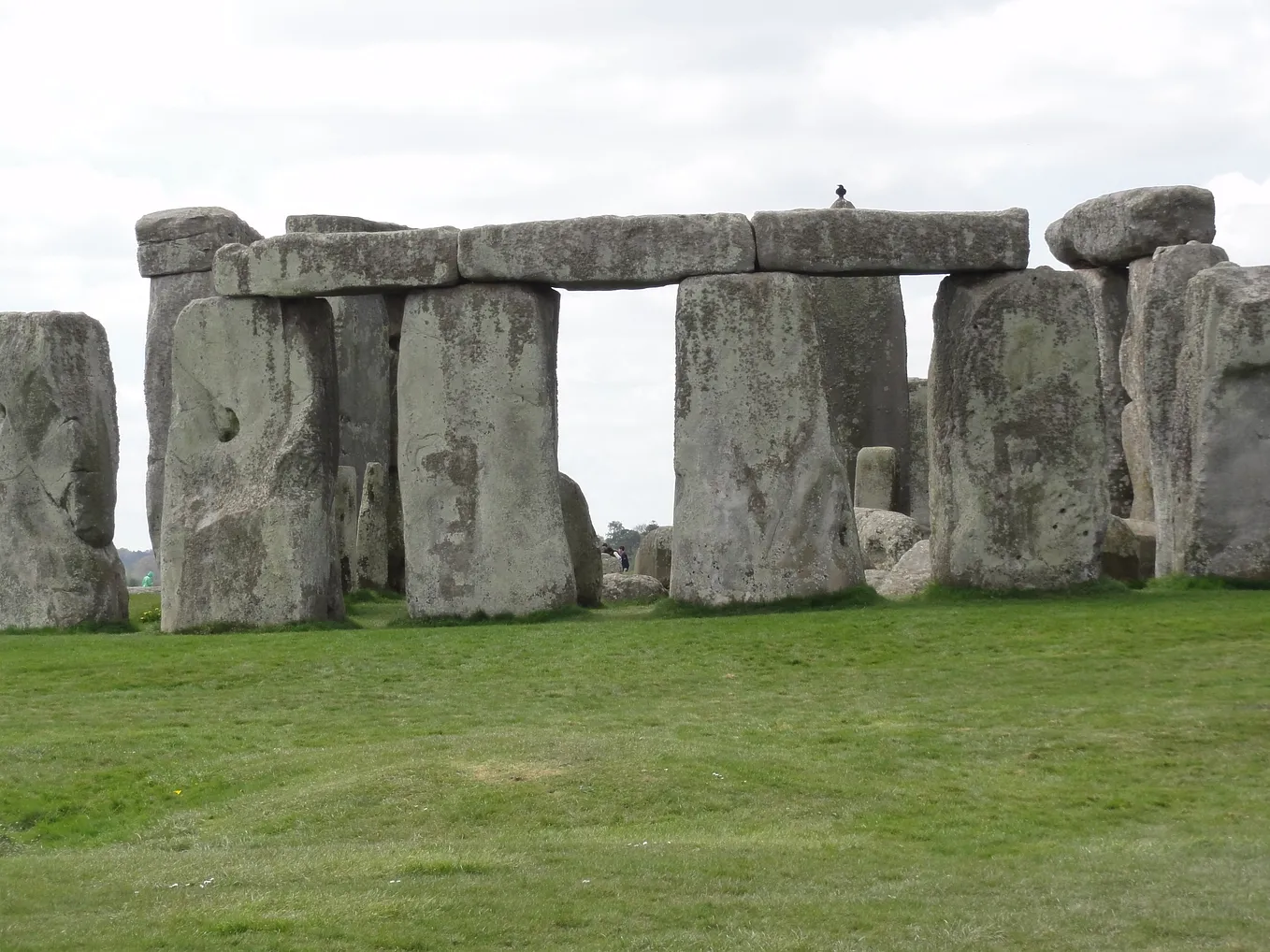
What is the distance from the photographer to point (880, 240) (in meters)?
22.0

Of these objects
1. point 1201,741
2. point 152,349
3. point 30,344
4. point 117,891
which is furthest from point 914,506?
point 117,891

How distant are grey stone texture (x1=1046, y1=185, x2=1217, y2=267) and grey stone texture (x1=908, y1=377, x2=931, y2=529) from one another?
13.4 feet

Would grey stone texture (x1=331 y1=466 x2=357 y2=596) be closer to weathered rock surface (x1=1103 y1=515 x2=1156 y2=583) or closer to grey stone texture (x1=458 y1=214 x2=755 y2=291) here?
grey stone texture (x1=458 y1=214 x2=755 y2=291)

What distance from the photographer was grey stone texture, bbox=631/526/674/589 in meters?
28.5

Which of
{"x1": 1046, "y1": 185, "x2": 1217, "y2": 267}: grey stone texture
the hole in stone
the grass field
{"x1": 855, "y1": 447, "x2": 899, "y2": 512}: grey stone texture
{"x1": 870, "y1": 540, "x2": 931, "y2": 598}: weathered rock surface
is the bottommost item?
the grass field

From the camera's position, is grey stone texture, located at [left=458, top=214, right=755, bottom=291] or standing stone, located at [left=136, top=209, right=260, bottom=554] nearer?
grey stone texture, located at [left=458, top=214, right=755, bottom=291]

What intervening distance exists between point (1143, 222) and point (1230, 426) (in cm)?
636

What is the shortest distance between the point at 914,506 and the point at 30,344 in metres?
13.3

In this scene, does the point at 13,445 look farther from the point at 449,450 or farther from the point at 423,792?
the point at 423,792

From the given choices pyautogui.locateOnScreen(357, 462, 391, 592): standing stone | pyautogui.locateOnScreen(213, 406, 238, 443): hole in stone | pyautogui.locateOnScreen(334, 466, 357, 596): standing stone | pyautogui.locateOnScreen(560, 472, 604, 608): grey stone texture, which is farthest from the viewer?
pyautogui.locateOnScreen(357, 462, 391, 592): standing stone

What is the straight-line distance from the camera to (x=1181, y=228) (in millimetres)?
27031

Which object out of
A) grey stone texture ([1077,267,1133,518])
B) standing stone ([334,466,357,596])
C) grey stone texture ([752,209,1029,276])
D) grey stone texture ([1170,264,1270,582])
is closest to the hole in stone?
standing stone ([334,466,357,596])

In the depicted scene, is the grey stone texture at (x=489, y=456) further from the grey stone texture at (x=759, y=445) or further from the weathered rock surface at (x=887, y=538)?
the weathered rock surface at (x=887, y=538)

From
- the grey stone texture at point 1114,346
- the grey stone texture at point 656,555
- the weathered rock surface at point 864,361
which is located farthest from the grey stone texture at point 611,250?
the weathered rock surface at point 864,361
